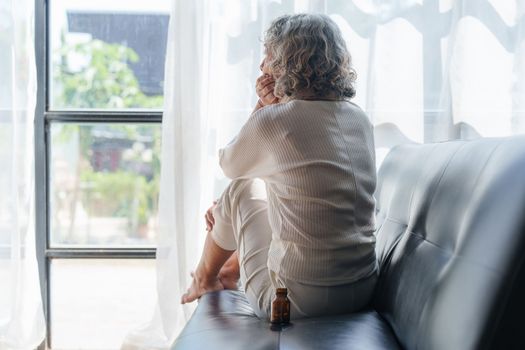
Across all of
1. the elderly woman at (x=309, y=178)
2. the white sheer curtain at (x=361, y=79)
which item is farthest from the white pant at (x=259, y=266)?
the white sheer curtain at (x=361, y=79)

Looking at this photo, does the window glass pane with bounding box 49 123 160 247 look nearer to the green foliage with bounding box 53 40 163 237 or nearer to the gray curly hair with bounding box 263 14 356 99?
the green foliage with bounding box 53 40 163 237

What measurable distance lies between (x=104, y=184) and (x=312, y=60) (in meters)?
1.36

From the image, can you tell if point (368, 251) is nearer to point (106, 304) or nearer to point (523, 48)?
point (523, 48)

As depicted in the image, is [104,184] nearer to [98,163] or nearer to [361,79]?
[98,163]

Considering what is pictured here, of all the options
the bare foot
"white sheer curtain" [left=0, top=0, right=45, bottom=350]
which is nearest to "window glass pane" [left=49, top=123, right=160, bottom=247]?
"white sheer curtain" [left=0, top=0, right=45, bottom=350]

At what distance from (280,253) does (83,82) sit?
4.71 ft

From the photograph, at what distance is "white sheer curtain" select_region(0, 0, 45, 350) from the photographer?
235cm

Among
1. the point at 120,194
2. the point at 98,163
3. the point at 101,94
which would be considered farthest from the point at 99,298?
the point at 101,94

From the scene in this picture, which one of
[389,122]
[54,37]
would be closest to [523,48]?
[389,122]

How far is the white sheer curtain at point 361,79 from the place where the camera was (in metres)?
2.32

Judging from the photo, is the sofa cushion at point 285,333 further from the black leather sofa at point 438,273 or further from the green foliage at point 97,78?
the green foliage at point 97,78

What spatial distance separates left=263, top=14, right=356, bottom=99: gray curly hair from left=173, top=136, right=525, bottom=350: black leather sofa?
0.32m

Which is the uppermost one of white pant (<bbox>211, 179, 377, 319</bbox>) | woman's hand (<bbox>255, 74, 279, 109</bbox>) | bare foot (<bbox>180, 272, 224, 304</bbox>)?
woman's hand (<bbox>255, 74, 279, 109</bbox>)

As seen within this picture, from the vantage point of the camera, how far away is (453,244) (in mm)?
1272
